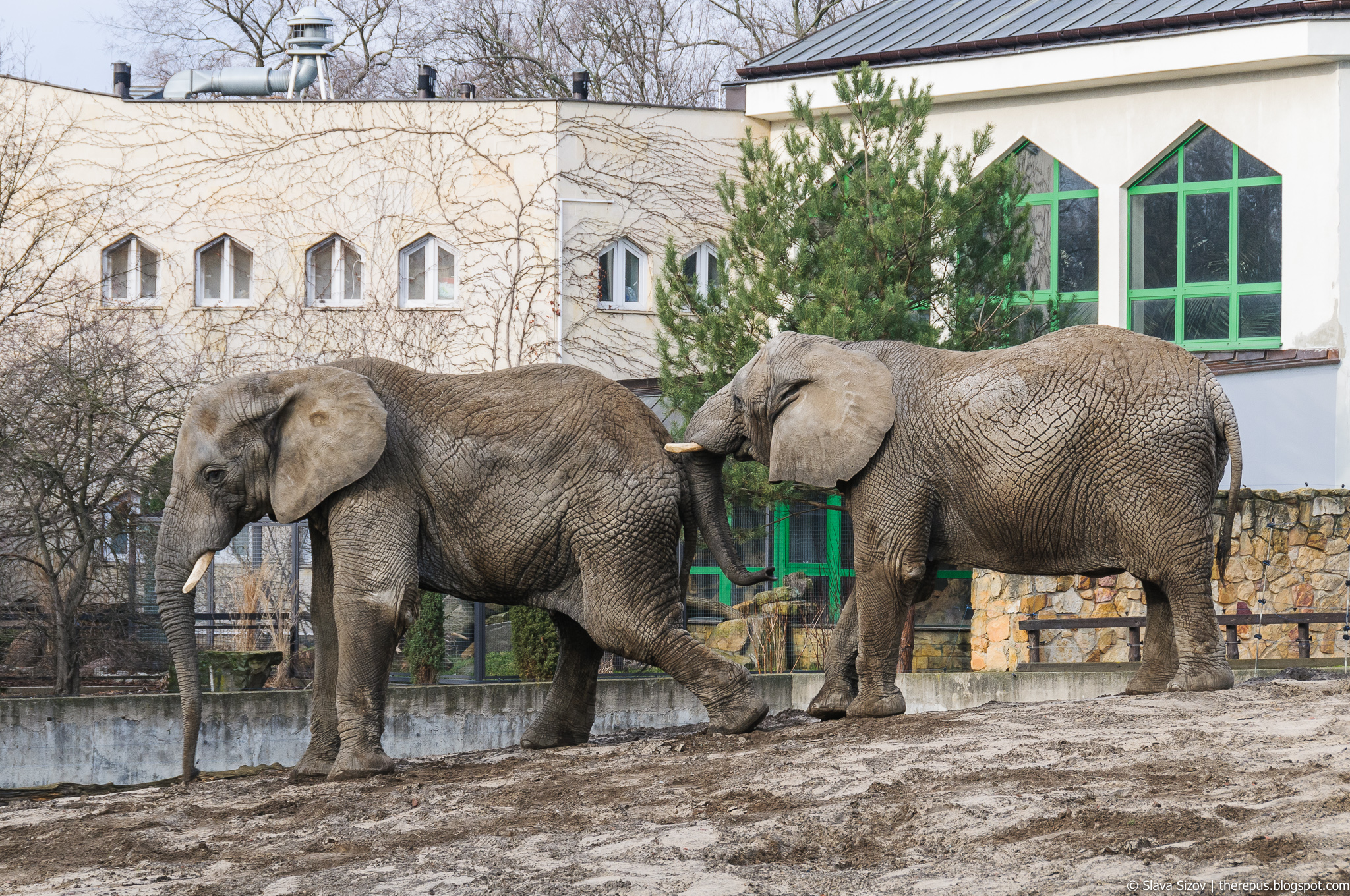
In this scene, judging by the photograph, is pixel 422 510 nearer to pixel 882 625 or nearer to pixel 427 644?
pixel 882 625

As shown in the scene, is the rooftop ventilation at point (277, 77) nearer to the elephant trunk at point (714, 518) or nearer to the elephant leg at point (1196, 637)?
the elephant trunk at point (714, 518)

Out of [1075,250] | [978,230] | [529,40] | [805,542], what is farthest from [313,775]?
[529,40]

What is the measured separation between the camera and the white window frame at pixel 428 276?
77.1 feet

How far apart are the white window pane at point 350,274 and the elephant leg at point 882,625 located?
15.1 meters

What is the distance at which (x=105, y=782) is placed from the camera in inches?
496

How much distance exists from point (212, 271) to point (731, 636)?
1025 centimetres

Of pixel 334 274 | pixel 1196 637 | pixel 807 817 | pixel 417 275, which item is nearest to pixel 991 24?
pixel 417 275

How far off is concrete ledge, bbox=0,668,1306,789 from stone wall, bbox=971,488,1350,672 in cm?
254

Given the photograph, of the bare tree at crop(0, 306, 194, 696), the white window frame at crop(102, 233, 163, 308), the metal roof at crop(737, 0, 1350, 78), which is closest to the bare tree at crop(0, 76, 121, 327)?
the white window frame at crop(102, 233, 163, 308)

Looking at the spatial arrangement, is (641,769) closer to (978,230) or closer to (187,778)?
(187,778)

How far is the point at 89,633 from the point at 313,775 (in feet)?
22.4

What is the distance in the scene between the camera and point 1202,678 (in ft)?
32.1

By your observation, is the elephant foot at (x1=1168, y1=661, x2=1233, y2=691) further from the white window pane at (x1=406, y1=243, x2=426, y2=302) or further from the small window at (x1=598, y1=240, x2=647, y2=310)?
the white window pane at (x1=406, y1=243, x2=426, y2=302)

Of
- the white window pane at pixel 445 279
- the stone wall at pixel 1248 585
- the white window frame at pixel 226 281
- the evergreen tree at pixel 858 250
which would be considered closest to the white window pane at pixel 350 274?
the white window pane at pixel 445 279
